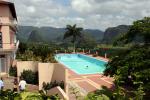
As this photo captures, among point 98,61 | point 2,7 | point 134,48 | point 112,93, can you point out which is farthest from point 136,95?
point 98,61

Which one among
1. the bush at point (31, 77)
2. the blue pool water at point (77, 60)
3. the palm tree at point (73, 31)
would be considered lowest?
the blue pool water at point (77, 60)

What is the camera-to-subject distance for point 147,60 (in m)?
12.8

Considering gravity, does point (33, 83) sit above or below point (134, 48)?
below

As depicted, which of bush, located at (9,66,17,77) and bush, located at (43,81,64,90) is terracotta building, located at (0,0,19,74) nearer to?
bush, located at (9,66,17,77)

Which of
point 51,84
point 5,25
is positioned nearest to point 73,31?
point 5,25

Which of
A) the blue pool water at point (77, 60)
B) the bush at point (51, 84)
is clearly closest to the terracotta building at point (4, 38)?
the bush at point (51, 84)

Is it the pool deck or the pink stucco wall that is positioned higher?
the pink stucco wall

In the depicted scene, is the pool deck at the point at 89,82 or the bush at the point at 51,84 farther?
the pool deck at the point at 89,82

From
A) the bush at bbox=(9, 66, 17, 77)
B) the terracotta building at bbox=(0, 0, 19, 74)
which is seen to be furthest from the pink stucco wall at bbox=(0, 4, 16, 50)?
the bush at bbox=(9, 66, 17, 77)

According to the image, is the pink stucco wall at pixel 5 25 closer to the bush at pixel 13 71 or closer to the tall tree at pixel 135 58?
the bush at pixel 13 71

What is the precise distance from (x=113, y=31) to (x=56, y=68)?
172583 mm

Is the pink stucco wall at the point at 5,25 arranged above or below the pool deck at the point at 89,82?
above

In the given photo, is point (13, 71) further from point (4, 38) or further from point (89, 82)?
point (89, 82)

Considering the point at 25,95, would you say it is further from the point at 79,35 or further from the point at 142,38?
the point at 79,35
